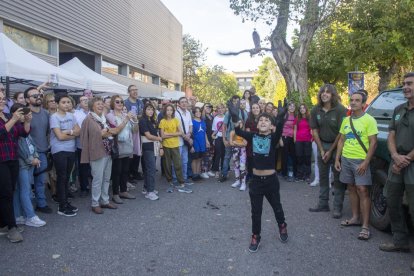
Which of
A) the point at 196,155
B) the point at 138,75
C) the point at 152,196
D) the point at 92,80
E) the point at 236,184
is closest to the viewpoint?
the point at 152,196

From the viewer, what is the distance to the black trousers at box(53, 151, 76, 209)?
Result: 569 cm

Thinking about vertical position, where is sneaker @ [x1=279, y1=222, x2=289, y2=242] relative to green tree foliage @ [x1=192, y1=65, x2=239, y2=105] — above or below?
below

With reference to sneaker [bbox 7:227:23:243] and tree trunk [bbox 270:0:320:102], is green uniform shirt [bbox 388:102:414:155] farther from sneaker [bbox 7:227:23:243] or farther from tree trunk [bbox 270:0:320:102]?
tree trunk [bbox 270:0:320:102]

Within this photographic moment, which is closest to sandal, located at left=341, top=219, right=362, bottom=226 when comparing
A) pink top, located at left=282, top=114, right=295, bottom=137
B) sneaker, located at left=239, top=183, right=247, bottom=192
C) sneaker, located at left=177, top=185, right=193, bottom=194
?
sneaker, located at left=239, top=183, right=247, bottom=192

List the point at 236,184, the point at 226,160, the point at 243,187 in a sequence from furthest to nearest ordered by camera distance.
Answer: the point at 226,160 < the point at 236,184 < the point at 243,187

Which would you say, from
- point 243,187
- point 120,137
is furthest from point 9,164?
point 243,187

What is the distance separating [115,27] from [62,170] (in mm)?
16459

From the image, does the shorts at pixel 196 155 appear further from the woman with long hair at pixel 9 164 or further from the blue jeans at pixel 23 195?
the woman with long hair at pixel 9 164

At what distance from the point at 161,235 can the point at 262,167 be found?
5.57 ft

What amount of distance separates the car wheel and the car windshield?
3.94 ft

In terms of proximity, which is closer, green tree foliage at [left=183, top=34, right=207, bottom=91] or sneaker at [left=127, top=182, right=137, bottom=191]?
sneaker at [left=127, top=182, right=137, bottom=191]

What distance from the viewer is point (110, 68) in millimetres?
20531

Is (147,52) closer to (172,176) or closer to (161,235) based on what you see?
(172,176)

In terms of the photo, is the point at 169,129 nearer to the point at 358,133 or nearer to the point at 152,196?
the point at 152,196
